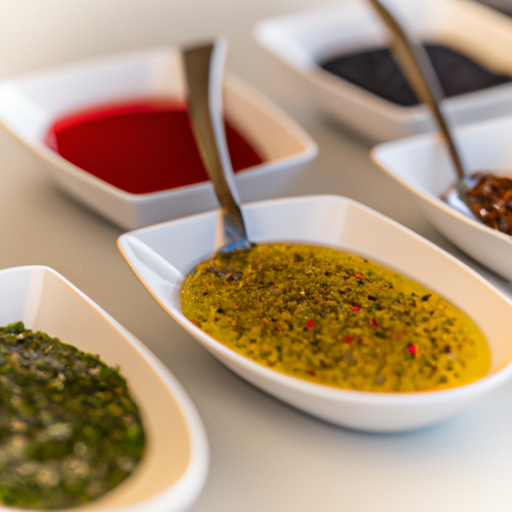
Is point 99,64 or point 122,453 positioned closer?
point 122,453

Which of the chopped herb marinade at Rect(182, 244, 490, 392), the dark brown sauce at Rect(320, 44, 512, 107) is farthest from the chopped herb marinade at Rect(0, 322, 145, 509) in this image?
the dark brown sauce at Rect(320, 44, 512, 107)

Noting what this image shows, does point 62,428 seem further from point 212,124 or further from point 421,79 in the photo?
point 421,79

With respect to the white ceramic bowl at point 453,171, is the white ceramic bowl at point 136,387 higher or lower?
lower

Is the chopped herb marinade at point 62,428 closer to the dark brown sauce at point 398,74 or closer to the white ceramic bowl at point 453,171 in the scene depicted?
the white ceramic bowl at point 453,171

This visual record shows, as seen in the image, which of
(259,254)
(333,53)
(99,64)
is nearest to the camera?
(259,254)

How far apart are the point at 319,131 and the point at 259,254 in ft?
1.75

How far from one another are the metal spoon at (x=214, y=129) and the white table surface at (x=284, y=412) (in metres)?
0.15

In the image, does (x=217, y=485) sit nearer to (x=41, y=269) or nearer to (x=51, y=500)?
(x=51, y=500)

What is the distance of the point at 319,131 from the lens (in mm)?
1315

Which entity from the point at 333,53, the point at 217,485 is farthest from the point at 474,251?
the point at 333,53

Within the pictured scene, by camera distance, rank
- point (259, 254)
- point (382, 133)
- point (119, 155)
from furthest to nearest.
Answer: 1. point (382, 133)
2. point (119, 155)
3. point (259, 254)

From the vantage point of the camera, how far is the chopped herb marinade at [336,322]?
25.2 inches

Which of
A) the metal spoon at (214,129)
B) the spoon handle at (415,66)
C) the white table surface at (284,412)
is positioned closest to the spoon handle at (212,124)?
the metal spoon at (214,129)

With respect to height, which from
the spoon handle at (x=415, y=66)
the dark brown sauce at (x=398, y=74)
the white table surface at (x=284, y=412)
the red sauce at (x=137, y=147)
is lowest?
the white table surface at (x=284, y=412)
